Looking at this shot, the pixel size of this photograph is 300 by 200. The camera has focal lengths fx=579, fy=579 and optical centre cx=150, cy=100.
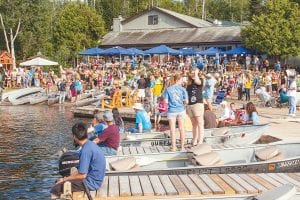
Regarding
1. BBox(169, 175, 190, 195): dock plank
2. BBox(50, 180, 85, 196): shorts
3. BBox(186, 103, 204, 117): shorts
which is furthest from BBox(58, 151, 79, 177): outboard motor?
BBox(186, 103, 204, 117): shorts

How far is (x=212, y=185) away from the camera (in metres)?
10.7

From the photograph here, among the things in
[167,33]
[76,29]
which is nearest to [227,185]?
[167,33]

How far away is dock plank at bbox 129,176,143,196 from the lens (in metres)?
10.2

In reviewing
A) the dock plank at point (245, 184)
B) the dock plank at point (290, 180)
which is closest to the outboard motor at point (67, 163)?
the dock plank at point (245, 184)

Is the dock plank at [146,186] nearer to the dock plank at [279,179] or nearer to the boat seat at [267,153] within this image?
the dock plank at [279,179]

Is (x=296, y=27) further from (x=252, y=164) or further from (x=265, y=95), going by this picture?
(x=252, y=164)

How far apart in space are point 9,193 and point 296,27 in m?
41.7

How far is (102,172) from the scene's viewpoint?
9688 millimetres

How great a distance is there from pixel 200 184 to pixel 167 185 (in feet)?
2.06

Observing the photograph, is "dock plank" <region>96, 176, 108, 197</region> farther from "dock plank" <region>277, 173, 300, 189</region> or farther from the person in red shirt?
"dock plank" <region>277, 173, 300, 189</region>

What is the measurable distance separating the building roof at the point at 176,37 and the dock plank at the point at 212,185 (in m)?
45.3

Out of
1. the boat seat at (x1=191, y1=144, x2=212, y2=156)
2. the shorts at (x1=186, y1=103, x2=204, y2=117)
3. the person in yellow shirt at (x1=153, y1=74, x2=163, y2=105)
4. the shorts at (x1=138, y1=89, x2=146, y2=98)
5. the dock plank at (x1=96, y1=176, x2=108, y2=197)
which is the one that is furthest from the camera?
the shorts at (x1=138, y1=89, x2=146, y2=98)

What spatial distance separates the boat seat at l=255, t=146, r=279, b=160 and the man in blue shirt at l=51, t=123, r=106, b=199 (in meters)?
4.94

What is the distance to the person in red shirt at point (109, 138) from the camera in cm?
1363
